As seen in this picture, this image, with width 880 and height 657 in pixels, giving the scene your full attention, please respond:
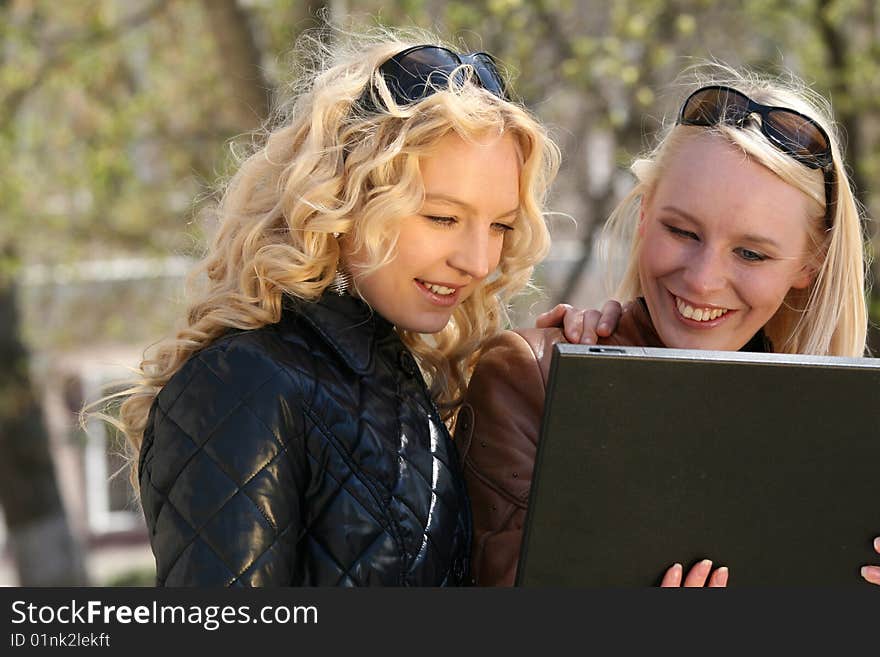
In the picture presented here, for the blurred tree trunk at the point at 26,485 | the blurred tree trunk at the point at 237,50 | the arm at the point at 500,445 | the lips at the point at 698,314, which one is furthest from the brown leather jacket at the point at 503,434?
the blurred tree trunk at the point at 26,485

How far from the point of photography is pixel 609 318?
2.45 m

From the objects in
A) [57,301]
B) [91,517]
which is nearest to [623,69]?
[57,301]

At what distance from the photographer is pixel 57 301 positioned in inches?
379

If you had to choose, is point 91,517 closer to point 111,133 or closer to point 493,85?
point 111,133

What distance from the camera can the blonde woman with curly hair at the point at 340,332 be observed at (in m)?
1.76

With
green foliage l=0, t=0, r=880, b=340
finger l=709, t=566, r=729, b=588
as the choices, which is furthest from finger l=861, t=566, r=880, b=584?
green foliage l=0, t=0, r=880, b=340

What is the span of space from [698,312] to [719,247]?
0.13 m

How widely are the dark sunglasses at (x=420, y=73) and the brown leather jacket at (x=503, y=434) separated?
513 millimetres

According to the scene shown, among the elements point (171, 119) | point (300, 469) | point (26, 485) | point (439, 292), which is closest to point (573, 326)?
point (439, 292)

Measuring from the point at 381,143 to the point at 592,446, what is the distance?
783mm

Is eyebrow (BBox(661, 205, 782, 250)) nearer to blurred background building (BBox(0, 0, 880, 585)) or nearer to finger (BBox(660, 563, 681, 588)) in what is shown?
finger (BBox(660, 563, 681, 588))

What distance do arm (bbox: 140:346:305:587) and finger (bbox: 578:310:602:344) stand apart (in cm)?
77

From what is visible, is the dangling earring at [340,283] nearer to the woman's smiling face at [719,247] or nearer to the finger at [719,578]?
the woman's smiling face at [719,247]

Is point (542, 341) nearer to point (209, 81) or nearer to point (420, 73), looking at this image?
point (420, 73)
